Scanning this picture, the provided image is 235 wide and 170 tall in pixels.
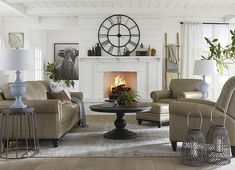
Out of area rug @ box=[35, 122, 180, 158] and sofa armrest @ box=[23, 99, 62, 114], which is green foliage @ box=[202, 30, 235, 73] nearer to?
area rug @ box=[35, 122, 180, 158]

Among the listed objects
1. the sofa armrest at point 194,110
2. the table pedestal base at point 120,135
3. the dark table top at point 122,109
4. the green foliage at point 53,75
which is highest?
the green foliage at point 53,75

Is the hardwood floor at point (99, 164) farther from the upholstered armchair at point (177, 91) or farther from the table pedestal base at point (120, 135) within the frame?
the upholstered armchair at point (177, 91)

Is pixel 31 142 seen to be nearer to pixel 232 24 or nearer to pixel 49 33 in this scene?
pixel 232 24

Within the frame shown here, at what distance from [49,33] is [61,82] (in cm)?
175

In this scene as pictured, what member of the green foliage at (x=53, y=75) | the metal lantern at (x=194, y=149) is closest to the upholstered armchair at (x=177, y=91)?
the metal lantern at (x=194, y=149)

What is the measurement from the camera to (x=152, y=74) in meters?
8.55

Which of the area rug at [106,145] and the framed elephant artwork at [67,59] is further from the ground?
the framed elephant artwork at [67,59]

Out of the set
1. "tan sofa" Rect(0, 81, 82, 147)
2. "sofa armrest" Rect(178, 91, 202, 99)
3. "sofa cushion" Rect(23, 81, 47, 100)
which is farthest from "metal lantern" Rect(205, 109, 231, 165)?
"sofa armrest" Rect(178, 91, 202, 99)

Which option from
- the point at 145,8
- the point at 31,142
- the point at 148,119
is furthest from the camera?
the point at 145,8

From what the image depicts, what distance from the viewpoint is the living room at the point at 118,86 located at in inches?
161

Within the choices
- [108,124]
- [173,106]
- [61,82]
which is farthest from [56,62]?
[173,106]

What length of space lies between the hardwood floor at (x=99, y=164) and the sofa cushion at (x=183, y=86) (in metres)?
3.31

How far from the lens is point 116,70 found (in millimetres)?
8602

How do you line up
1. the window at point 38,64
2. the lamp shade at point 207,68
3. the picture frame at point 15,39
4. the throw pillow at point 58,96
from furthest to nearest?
the window at point 38,64 → the picture frame at point 15,39 → the throw pillow at point 58,96 → the lamp shade at point 207,68
